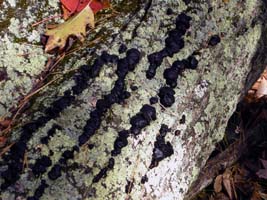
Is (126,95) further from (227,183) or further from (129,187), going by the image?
(227,183)

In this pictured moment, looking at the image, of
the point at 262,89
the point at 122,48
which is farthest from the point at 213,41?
the point at 262,89

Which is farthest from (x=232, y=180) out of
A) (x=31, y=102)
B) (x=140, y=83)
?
(x=31, y=102)

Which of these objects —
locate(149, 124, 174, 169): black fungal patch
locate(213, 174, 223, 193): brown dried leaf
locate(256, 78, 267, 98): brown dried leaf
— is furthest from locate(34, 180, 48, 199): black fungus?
locate(256, 78, 267, 98): brown dried leaf

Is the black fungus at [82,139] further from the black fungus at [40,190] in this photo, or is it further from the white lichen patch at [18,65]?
the white lichen patch at [18,65]

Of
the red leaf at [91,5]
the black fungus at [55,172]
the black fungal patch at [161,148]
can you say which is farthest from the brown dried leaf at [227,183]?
the black fungus at [55,172]

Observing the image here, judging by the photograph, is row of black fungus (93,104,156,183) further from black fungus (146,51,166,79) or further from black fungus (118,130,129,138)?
black fungus (146,51,166,79)

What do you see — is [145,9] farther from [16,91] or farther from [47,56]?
[16,91]
